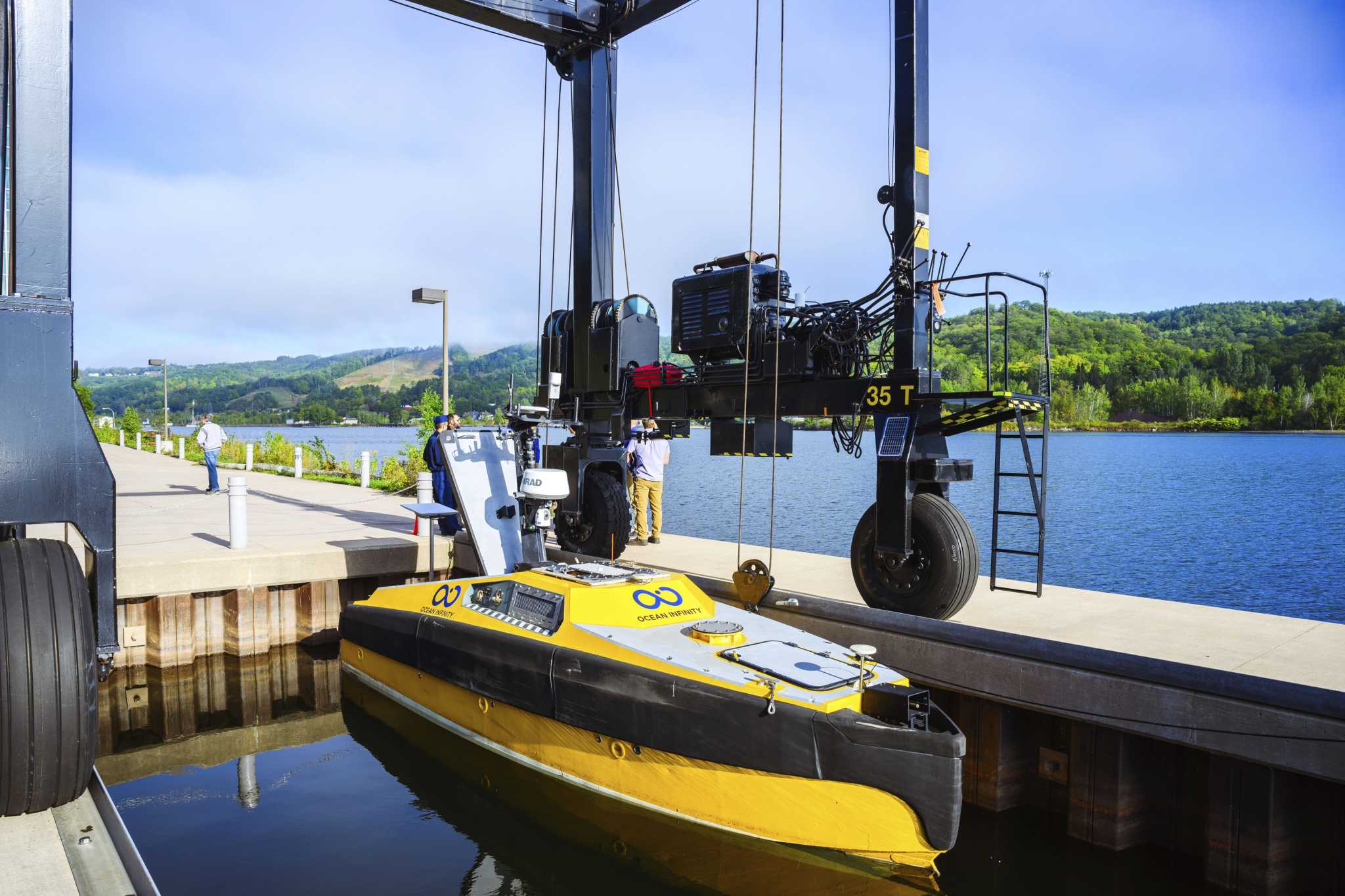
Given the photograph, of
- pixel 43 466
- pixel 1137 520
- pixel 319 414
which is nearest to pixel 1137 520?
pixel 1137 520

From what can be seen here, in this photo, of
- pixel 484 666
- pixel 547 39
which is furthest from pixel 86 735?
pixel 547 39

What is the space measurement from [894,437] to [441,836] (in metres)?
4.56

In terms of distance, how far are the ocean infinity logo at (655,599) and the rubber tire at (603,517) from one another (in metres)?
3.44

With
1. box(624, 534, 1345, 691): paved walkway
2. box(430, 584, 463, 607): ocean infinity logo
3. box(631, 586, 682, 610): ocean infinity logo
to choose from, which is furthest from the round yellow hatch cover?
box(430, 584, 463, 607): ocean infinity logo

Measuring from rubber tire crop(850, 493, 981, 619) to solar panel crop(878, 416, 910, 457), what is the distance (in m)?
0.46

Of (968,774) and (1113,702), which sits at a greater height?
(1113,702)

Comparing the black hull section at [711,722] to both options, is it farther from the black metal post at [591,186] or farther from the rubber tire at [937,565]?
the black metal post at [591,186]

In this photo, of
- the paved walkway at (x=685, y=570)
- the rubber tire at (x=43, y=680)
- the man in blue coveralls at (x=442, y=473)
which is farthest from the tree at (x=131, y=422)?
the rubber tire at (x=43, y=680)

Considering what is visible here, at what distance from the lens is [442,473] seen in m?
12.9

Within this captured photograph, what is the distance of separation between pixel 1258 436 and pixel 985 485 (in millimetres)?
71922

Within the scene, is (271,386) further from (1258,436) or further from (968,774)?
(968,774)

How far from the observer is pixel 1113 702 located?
5141 mm

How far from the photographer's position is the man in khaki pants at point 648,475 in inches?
472

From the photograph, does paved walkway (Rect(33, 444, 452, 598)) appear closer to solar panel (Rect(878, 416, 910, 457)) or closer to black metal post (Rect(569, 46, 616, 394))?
black metal post (Rect(569, 46, 616, 394))
